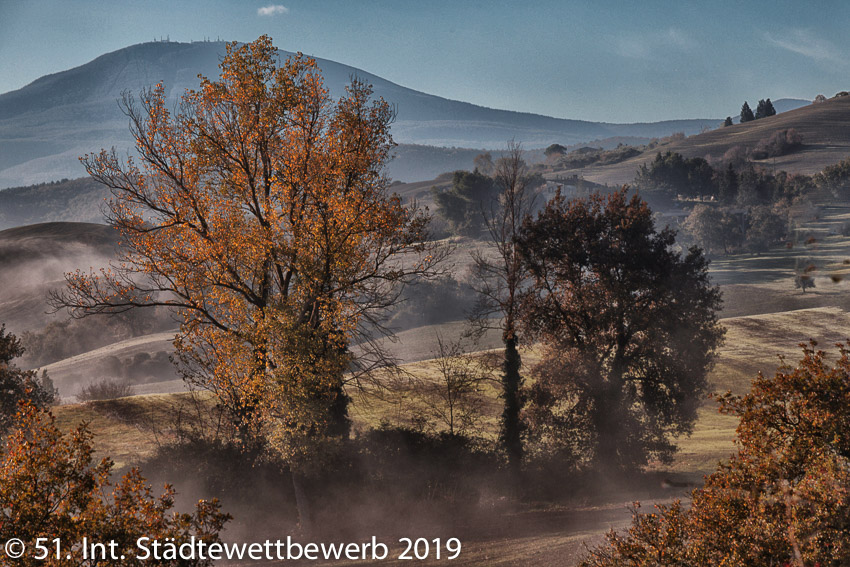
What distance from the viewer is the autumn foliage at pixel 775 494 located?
888cm

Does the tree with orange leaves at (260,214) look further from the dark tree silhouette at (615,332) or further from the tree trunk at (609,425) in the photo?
the tree trunk at (609,425)

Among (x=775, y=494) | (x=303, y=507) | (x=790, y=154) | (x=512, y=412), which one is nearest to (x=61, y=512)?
(x=775, y=494)

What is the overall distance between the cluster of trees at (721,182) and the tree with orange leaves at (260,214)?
105539mm

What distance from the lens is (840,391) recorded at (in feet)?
32.2

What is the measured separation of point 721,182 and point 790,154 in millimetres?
60982

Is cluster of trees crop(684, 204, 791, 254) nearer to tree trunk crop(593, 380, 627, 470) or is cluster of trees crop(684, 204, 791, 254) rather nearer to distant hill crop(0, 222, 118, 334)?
tree trunk crop(593, 380, 627, 470)

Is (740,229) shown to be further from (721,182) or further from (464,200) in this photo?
(464,200)

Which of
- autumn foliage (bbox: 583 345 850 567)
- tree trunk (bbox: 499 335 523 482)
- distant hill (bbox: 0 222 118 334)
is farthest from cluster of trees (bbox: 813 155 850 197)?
distant hill (bbox: 0 222 118 334)

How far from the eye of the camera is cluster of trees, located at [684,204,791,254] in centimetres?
8975

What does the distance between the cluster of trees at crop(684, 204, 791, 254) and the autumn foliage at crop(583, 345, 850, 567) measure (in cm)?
8623

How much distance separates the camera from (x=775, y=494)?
9.70 m

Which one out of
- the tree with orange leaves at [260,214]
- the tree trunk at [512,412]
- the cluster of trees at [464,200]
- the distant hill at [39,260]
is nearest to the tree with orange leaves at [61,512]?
the tree with orange leaves at [260,214]

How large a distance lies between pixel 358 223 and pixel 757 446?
13.5 meters

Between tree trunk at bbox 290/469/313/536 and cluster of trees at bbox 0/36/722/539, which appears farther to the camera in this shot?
tree trunk at bbox 290/469/313/536
